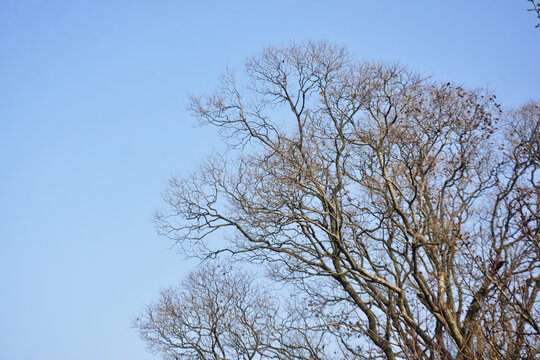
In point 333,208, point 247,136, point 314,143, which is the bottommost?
point 333,208

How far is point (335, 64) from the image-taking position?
40.1 ft

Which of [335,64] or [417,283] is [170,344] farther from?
[335,64]

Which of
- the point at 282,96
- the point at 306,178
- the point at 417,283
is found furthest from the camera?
the point at 282,96

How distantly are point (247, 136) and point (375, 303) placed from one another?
4679 millimetres

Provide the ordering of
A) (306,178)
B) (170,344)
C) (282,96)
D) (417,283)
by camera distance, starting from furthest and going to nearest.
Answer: (170,344), (282,96), (306,178), (417,283)

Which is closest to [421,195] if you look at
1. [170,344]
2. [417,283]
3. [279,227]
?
[417,283]

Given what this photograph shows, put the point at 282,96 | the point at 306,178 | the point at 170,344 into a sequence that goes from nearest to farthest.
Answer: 1. the point at 306,178
2. the point at 282,96
3. the point at 170,344

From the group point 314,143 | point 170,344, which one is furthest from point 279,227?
point 170,344

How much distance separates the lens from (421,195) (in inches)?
462

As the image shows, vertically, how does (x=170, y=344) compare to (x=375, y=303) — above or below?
above

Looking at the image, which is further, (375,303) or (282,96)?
(282,96)

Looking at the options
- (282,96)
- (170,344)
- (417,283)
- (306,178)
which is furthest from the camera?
(170,344)

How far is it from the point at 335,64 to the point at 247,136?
2565 mm

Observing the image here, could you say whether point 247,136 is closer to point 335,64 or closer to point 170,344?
point 335,64
